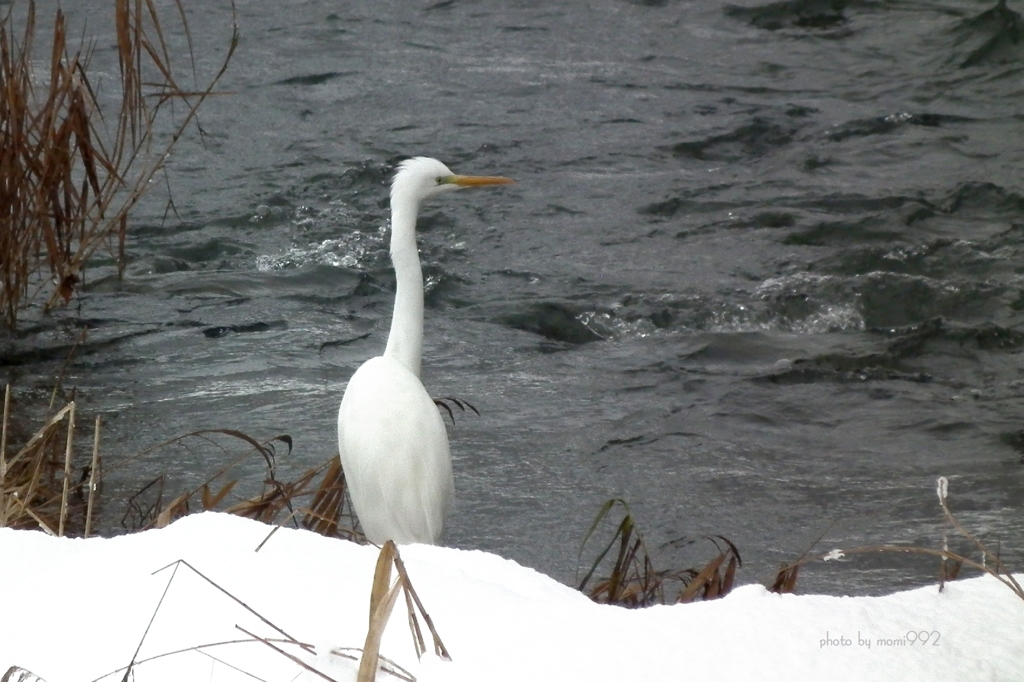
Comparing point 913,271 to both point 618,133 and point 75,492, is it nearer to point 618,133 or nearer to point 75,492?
point 618,133

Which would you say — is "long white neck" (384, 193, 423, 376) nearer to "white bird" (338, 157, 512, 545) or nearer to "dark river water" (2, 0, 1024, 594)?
"white bird" (338, 157, 512, 545)

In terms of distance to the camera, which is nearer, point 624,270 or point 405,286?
point 405,286

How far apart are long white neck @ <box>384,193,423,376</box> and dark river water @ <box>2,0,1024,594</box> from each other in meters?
0.48

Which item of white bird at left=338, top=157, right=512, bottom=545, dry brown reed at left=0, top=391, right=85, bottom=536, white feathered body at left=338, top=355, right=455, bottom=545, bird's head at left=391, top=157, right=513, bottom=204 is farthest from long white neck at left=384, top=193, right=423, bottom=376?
dry brown reed at left=0, top=391, right=85, bottom=536

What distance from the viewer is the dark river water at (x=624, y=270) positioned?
12.1ft

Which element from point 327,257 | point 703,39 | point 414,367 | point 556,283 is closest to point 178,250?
point 327,257

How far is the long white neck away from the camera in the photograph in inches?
136

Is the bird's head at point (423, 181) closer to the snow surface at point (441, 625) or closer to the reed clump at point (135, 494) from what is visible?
the reed clump at point (135, 494)

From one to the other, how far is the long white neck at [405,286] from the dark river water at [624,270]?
0.48 m

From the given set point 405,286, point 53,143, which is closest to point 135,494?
point 405,286

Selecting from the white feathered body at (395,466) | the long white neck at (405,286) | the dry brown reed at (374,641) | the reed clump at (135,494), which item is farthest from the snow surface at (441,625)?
the long white neck at (405,286)

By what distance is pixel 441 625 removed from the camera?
4.00 feet

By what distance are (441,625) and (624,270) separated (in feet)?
14.1

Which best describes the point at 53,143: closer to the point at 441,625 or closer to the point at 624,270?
the point at 624,270
